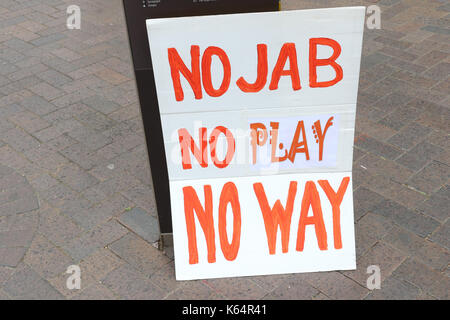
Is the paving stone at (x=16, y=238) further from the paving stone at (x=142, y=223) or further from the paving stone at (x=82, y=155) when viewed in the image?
the paving stone at (x=82, y=155)

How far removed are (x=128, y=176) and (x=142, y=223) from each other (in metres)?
0.57

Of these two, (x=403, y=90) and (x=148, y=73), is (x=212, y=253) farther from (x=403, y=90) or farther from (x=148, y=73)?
(x=403, y=90)

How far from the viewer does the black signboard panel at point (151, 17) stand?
2.37m

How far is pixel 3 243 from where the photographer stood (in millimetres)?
3348

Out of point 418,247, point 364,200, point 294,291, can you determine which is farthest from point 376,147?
point 294,291

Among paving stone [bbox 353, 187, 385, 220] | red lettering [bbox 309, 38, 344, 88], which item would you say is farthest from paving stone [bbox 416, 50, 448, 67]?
red lettering [bbox 309, 38, 344, 88]

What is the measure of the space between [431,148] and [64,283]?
3028 mm

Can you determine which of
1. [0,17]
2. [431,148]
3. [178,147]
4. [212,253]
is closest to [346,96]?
[178,147]

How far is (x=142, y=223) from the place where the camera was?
3.46 meters

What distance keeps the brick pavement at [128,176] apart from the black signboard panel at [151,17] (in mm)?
912

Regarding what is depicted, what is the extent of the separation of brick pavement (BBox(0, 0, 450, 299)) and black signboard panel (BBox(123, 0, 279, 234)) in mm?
912

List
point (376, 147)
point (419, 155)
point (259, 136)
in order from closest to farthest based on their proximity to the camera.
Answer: point (259, 136)
point (419, 155)
point (376, 147)

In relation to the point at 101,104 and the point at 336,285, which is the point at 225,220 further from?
the point at 101,104

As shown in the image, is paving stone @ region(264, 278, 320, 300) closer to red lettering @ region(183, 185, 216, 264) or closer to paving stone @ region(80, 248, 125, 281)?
red lettering @ region(183, 185, 216, 264)
